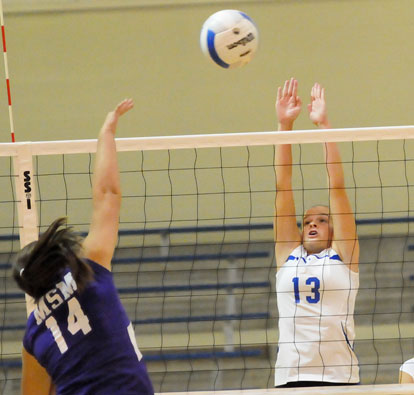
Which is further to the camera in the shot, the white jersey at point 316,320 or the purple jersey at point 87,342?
the white jersey at point 316,320

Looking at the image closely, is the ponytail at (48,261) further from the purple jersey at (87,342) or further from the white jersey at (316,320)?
the white jersey at (316,320)

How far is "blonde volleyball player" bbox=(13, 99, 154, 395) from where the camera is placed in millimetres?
2211

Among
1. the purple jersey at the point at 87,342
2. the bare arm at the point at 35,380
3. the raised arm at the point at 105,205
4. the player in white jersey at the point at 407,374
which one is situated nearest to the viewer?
the purple jersey at the point at 87,342

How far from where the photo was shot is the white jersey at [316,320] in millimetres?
3639

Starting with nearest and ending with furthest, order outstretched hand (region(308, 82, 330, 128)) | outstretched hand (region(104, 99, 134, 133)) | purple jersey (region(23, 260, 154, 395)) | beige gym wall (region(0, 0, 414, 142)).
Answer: purple jersey (region(23, 260, 154, 395)), outstretched hand (region(104, 99, 134, 133)), outstretched hand (region(308, 82, 330, 128)), beige gym wall (region(0, 0, 414, 142))

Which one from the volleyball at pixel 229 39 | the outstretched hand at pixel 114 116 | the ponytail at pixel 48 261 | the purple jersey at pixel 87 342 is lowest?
the purple jersey at pixel 87 342

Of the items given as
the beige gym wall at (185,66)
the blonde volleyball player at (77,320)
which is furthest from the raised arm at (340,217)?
the beige gym wall at (185,66)

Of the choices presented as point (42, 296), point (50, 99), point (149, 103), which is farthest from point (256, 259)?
point (42, 296)

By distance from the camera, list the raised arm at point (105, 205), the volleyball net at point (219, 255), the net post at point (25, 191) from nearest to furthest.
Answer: the raised arm at point (105, 205) → the net post at point (25, 191) → the volleyball net at point (219, 255)

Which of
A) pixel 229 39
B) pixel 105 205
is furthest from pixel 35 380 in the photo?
pixel 229 39

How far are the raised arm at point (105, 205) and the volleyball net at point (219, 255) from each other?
14.4 ft

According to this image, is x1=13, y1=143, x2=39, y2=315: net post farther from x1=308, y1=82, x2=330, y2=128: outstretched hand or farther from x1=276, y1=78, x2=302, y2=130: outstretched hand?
x1=308, y1=82, x2=330, y2=128: outstretched hand

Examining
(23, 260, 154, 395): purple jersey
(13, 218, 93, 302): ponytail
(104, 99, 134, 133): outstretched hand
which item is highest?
(104, 99, 134, 133): outstretched hand

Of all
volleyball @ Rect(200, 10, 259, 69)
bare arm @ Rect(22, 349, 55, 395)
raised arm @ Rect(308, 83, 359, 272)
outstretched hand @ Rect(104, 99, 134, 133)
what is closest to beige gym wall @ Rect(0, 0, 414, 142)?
volleyball @ Rect(200, 10, 259, 69)
